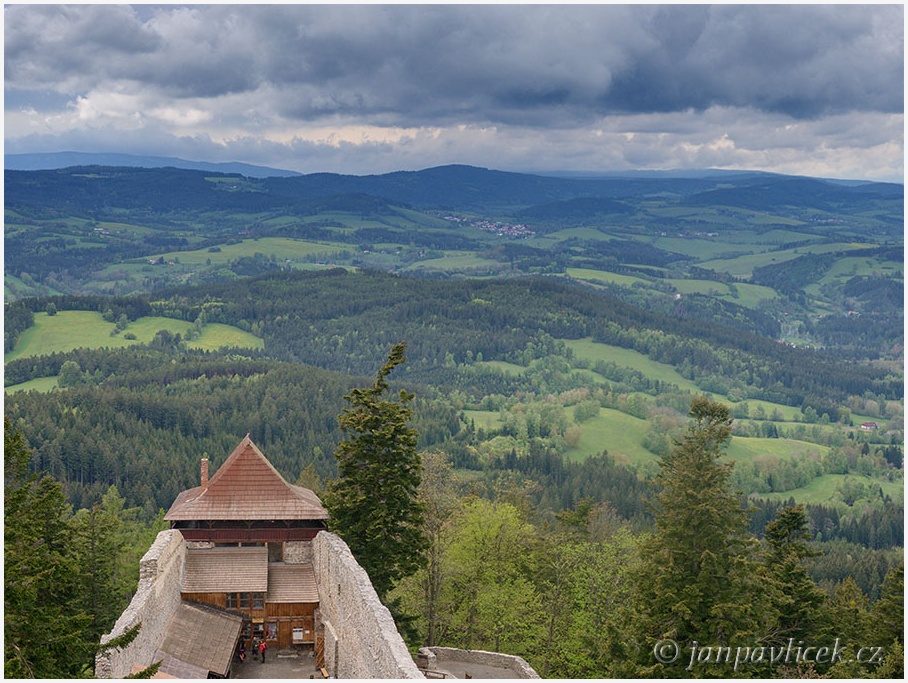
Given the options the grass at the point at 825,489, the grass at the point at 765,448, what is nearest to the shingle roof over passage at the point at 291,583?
the grass at the point at 825,489

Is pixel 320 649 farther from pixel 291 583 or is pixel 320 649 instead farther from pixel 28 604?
pixel 28 604

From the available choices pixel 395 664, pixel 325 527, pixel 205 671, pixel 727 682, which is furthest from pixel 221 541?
pixel 727 682

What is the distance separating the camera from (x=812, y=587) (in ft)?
127

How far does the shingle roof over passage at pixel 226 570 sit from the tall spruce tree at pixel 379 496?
434 centimetres

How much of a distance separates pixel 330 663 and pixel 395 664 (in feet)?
42.1

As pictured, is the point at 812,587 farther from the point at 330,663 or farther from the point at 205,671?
→ the point at 205,671

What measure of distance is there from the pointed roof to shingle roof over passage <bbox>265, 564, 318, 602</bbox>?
7.75 feet

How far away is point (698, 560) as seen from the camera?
29.9m

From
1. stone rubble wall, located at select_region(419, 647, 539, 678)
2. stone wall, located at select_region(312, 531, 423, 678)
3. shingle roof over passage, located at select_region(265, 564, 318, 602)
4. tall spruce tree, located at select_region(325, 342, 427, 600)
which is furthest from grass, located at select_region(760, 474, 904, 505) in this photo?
stone wall, located at select_region(312, 531, 423, 678)

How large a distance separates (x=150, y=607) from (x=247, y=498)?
1108 centimetres

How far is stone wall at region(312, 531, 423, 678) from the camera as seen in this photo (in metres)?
25.4

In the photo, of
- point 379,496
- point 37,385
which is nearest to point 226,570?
point 379,496

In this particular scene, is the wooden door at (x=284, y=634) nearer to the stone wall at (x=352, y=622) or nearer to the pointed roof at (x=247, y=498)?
the stone wall at (x=352, y=622)

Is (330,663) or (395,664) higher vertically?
(395,664)
